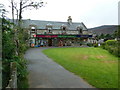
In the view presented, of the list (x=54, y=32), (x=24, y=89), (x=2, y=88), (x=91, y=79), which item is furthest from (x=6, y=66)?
(x=54, y=32)

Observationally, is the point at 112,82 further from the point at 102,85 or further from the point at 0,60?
the point at 0,60

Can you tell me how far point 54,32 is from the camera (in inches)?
1480

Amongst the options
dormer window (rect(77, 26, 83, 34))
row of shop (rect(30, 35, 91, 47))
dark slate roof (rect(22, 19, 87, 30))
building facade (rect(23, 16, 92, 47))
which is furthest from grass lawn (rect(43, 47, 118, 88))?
dormer window (rect(77, 26, 83, 34))

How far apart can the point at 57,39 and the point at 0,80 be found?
33.5 m

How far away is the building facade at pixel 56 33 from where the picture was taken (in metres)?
35.1

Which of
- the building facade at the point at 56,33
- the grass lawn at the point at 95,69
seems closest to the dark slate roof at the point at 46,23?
the building facade at the point at 56,33

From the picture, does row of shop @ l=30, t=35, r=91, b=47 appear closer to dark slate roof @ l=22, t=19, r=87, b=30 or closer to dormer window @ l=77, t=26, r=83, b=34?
dormer window @ l=77, t=26, r=83, b=34

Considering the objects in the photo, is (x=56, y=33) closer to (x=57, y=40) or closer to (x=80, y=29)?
(x=57, y=40)

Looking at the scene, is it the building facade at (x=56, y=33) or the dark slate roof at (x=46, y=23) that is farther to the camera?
the dark slate roof at (x=46, y=23)

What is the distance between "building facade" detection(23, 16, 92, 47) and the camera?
35.1m

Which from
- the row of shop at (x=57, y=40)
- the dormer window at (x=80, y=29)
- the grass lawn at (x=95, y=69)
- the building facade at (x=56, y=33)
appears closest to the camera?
the grass lawn at (x=95, y=69)

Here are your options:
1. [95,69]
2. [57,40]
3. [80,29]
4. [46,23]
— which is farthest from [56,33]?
[95,69]

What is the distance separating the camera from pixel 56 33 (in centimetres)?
3769

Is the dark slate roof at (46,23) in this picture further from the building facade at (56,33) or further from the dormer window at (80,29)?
the dormer window at (80,29)
